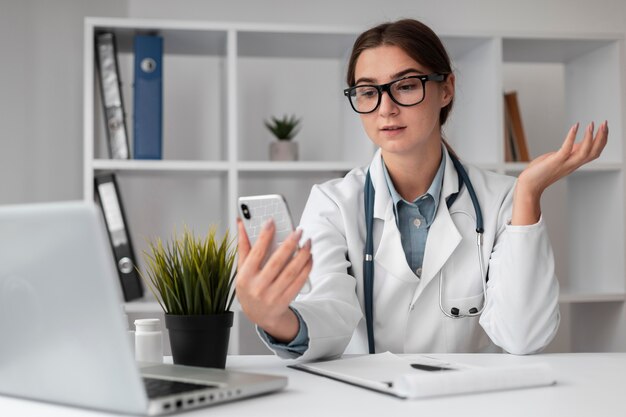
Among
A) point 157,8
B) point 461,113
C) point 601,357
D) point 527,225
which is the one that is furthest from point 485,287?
point 157,8

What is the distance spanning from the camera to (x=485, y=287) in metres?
1.71

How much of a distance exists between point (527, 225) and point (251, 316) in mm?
624

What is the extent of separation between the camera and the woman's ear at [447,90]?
1.89 meters

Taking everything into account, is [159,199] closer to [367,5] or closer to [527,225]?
[367,5]

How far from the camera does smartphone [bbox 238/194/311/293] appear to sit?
108cm

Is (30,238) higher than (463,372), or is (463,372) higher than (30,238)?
(30,238)

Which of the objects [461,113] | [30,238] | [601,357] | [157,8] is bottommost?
[601,357]

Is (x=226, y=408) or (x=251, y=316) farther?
(x=251, y=316)

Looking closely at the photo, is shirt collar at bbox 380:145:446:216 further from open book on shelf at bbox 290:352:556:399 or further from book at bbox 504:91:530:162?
book at bbox 504:91:530:162

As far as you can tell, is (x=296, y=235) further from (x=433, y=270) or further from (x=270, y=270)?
(x=433, y=270)

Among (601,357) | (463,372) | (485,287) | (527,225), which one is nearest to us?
(463,372)

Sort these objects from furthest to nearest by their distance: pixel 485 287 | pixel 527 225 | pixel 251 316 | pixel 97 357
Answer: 1. pixel 485 287
2. pixel 527 225
3. pixel 251 316
4. pixel 97 357

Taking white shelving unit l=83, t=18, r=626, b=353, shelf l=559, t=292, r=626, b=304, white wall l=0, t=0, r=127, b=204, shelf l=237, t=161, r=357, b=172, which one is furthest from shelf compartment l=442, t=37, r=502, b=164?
white wall l=0, t=0, r=127, b=204

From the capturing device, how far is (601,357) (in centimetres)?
135
